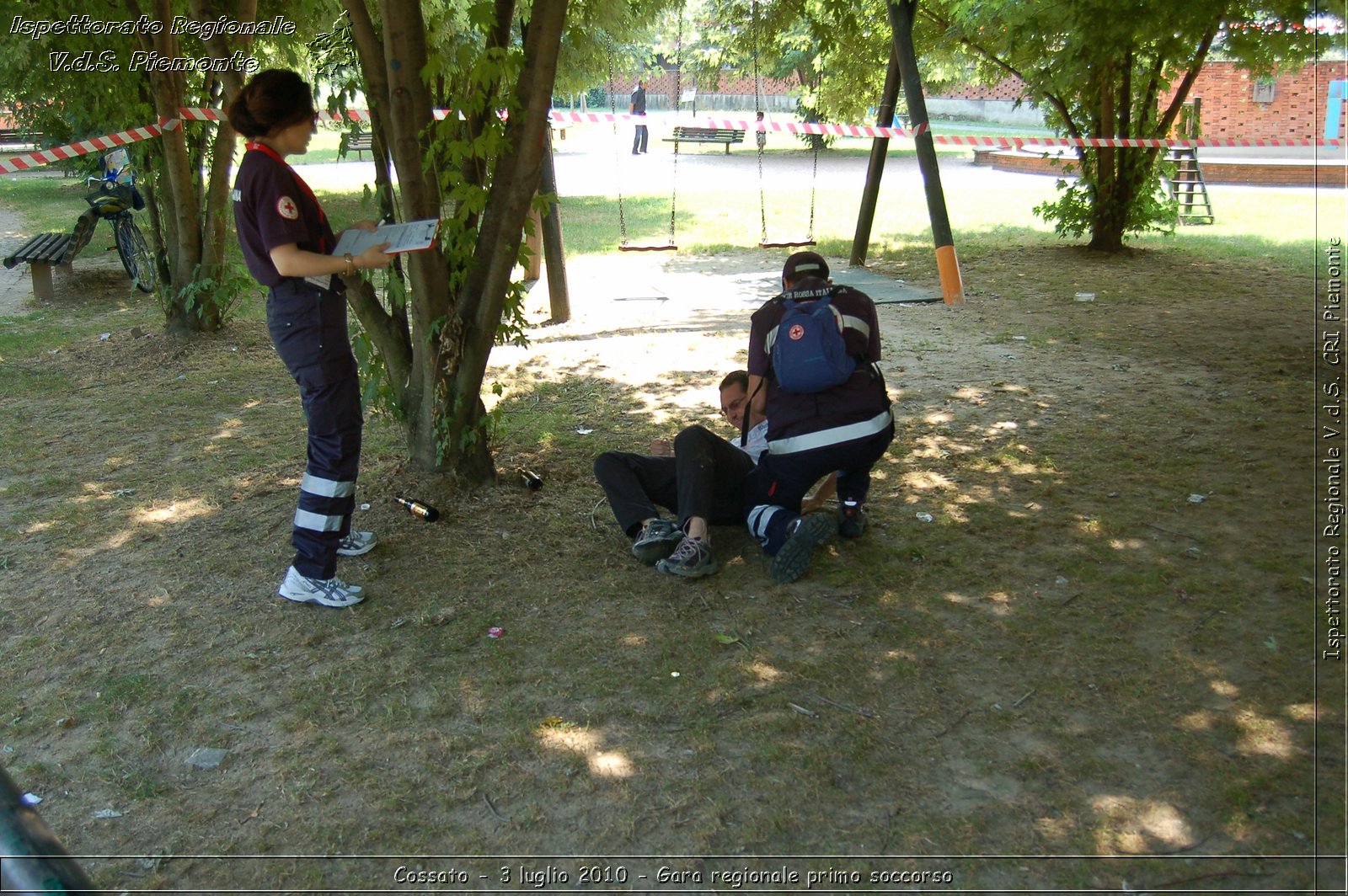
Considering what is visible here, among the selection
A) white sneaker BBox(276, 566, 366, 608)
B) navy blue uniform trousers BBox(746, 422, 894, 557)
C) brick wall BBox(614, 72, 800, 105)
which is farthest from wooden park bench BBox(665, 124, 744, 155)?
white sneaker BBox(276, 566, 366, 608)

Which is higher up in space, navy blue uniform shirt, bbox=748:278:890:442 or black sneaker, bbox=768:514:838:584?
navy blue uniform shirt, bbox=748:278:890:442

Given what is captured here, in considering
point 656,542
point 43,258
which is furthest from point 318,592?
point 43,258

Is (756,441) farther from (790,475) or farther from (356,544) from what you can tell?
(356,544)

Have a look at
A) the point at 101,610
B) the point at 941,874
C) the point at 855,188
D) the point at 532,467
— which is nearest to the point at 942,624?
the point at 941,874

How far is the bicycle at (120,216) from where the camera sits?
1102 cm

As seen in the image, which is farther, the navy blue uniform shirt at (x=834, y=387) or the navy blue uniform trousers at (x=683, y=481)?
the navy blue uniform trousers at (x=683, y=481)

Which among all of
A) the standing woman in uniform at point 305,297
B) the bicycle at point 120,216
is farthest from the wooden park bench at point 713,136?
the standing woman in uniform at point 305,297

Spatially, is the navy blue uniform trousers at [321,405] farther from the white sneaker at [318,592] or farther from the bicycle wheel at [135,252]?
the bicycle wheel at [135,252]

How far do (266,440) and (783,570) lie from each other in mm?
3502

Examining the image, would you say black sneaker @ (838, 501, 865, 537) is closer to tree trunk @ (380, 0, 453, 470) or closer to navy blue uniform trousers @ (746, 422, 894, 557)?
navy blue uniform trousers @ (746, 422, 894, 557)

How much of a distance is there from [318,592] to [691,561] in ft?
4.91

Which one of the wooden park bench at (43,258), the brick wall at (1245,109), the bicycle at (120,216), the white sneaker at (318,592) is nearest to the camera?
the white sneaker at (318,592)

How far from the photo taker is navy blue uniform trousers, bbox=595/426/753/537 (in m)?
4.43

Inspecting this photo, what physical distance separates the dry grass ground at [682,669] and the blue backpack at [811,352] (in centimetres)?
83
